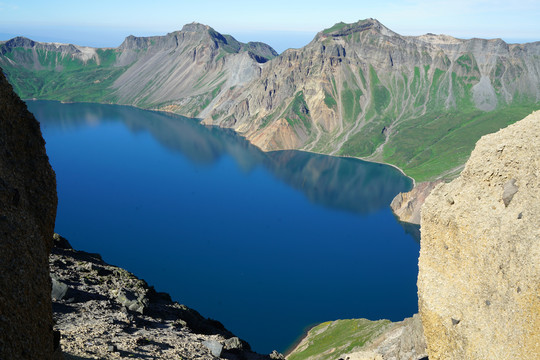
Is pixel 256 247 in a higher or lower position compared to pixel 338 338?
lower

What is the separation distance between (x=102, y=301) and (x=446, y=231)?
30819mm

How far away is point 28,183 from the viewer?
20.6 meters

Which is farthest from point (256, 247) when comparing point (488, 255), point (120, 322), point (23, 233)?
point (23, 233)

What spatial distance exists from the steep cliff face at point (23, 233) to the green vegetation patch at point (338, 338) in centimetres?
4886

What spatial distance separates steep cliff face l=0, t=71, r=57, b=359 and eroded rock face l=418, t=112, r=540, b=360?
22.2 m

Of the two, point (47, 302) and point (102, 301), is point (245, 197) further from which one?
point (47, 302)

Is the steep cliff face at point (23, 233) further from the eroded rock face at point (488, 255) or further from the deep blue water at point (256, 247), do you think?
the deep blue water at point (256, 247)

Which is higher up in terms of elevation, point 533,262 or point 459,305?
point 533,262

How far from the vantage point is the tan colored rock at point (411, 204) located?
534 ft

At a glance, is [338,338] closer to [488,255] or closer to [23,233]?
[488,255]

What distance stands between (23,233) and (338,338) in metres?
64.4

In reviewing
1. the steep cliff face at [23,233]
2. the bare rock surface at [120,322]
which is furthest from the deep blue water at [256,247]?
the steep cliff face at [23,233]

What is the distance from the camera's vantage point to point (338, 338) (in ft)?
237

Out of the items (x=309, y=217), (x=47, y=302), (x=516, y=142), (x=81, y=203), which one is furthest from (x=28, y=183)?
(x=81, y=203)
